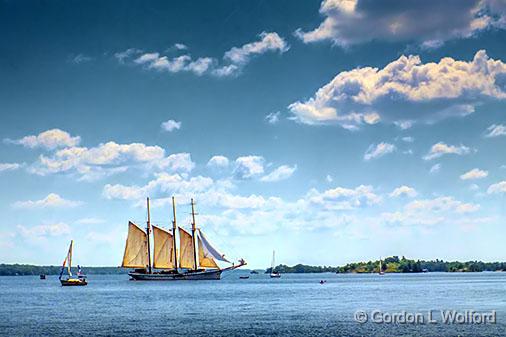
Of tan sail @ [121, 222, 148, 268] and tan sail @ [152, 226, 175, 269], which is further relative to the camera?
tan sail @ [152, 226, 175, 269]

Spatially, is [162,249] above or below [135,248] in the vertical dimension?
below

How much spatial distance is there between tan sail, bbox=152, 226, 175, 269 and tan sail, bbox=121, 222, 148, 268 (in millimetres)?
3023

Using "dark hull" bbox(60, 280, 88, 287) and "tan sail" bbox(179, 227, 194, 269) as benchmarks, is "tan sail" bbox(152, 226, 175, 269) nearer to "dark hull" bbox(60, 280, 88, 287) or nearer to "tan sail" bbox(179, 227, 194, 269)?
"tan sail" bbox(179, 227, 194, 269)

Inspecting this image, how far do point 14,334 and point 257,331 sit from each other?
20811 mm

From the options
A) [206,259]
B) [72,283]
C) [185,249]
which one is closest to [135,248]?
[185,249]

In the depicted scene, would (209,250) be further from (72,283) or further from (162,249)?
(72,283)

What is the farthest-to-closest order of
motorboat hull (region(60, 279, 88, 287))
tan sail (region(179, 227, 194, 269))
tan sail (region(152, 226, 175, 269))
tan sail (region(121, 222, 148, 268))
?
tan sail (region(179, 227, 194, 269))
motorboat hull (region(60, 279, 88, 287))
tan sail (region(152, 226, 175, 269))
tan sail (region(121, 222, 148, 268))

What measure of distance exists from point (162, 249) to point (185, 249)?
20.8 feet

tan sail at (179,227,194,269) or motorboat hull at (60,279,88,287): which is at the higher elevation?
tan sail at (179,227,194,269)

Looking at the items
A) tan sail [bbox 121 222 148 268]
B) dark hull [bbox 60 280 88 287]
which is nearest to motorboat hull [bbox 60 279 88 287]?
dark hull [bbox 60 280 88 287]

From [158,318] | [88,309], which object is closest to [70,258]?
[88,309]

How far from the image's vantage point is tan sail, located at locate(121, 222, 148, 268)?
183875 mm

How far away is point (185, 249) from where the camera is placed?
19025 centimetres

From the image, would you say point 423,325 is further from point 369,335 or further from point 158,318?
point 158,318
